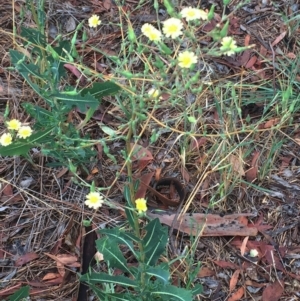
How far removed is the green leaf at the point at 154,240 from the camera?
144 cm

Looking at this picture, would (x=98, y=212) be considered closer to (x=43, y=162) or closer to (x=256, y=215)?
(x=43, y=162)

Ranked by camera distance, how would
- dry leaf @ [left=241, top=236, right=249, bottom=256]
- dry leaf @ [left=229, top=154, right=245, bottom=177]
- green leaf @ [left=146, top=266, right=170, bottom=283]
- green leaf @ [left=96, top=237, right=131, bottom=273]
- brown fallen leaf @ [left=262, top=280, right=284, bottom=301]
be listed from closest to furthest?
green leaf @ [left=146, top=266, right=170, bottom=283], green leaf @ [left=96, top=237, right=131, bottom=273], brown fallen leaf @ [left=262, top=280, right=284, bottom=301], dry leaf @ [left=241, top=236, right=249, bottom=256], dry leaf @ [left=229, top=154, right=245, bottom=177]

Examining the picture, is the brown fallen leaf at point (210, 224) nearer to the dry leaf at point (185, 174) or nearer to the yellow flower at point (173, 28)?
the dry leaf at point (185, 174)

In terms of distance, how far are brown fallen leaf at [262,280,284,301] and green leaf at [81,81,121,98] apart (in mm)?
929

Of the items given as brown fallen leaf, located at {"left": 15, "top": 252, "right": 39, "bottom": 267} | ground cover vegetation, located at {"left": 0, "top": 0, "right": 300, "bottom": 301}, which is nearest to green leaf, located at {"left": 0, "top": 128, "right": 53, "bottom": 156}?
ground cover vegetation, located at {"left": 0, "top": 0, "right": 300, "bottom": 301}

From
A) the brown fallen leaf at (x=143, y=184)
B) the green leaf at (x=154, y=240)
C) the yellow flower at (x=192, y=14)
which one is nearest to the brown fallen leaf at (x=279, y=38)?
the brown fallen leaf at (x=143, y=184)

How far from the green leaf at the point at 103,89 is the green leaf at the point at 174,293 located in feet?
2.10

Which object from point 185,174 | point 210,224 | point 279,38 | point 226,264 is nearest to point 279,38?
point 279,38

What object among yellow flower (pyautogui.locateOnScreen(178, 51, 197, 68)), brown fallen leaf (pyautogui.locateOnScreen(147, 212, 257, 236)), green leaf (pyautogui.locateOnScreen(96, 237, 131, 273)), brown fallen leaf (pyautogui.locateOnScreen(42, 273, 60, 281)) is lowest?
brown fallen leaf (pyautogui.locateOnScreen(42, 273, 60, 281))

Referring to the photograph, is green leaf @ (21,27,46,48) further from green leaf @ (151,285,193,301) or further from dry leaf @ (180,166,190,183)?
green leaf @ (151,285,193,301)

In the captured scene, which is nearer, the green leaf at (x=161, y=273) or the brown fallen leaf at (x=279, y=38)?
the green leaf at (x=161, y=273)

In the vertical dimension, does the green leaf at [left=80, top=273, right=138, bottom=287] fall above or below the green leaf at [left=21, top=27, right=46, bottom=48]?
below

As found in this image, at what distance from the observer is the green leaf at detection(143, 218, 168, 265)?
4.74 feet

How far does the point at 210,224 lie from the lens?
2004mm
